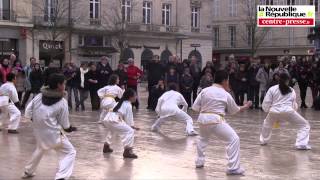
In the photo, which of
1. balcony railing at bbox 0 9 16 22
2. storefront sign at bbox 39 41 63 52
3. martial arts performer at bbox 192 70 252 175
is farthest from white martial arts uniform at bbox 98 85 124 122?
storefront sign at bbox 39 41 63 52

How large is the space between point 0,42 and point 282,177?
37.7 m

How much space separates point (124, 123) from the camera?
10.6 metres

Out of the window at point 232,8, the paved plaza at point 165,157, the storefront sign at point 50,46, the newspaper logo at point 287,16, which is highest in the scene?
the window at point 232,8

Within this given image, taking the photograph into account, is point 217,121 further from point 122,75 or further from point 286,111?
point 122,75

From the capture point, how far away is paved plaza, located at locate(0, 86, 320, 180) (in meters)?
8.86

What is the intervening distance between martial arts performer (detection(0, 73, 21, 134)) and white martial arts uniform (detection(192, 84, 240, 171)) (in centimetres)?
599

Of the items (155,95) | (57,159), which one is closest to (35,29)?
(155,95)

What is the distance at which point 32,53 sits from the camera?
45.2 metres

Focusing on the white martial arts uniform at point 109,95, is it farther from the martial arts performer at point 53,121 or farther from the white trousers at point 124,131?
the martial arts performer at point 53,121

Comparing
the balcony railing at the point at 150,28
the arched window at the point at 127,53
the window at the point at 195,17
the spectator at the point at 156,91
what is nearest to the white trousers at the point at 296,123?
the spectator at the point at 156,91

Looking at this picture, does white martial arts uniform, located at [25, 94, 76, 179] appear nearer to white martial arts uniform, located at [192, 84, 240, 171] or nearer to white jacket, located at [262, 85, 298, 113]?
white martial arts uniform, located at [192, 84, 240, 171]

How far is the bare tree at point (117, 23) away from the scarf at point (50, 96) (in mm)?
40961

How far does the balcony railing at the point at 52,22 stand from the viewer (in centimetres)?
4550

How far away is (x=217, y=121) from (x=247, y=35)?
57.5 metres
